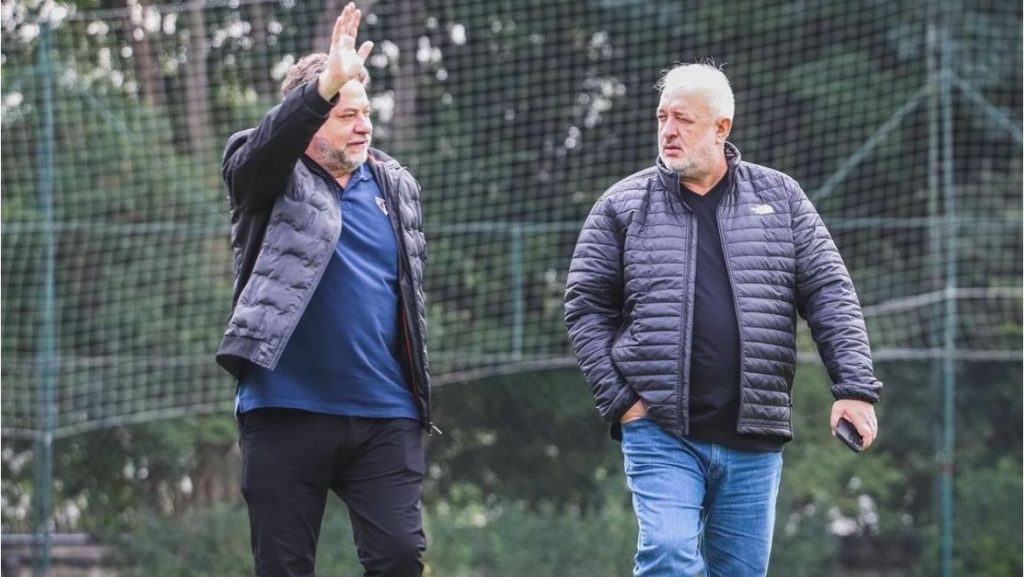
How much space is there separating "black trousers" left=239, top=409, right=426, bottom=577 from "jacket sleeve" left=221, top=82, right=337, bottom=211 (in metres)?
0.46

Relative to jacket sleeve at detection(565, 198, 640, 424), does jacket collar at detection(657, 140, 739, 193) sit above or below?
above

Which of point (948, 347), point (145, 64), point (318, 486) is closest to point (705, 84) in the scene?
point (318, 486)

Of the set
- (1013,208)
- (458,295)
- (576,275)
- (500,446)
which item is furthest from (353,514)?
(1013,208)

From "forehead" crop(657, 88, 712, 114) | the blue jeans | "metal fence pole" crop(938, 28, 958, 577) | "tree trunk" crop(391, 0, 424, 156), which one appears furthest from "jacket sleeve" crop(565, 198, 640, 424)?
"tree trunk" crop(391, 0, 424, 156)

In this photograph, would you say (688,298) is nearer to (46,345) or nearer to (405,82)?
(46,345)

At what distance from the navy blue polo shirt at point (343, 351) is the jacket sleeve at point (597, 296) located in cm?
41

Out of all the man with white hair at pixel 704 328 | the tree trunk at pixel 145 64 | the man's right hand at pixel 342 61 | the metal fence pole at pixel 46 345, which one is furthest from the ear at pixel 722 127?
the tree trunk at pixel 145 64

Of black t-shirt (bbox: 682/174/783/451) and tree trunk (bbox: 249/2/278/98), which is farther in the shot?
tree trunk (bbox: 249/2/278/98)

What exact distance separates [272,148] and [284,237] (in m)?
0.21

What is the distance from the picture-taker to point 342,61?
3.14 metres

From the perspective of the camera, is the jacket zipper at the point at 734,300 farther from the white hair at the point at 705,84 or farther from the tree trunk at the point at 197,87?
the tree trunk at the point at 197,87

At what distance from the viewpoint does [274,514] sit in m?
3.41

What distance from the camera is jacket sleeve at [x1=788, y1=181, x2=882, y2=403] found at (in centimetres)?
345

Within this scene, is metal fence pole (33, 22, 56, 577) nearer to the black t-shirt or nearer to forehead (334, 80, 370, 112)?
forehead (334, 80, 370, 112)
